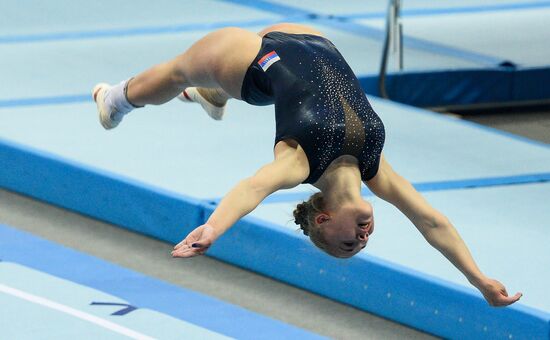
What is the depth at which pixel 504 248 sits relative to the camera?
202 inches

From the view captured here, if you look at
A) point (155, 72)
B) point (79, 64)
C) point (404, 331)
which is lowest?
point (404, 331)

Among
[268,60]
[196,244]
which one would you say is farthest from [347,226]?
[196,244]

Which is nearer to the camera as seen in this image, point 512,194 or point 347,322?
point 347,322

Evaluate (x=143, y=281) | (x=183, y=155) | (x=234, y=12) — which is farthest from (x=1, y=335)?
(x=234, y=12)

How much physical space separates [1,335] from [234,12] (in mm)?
4327

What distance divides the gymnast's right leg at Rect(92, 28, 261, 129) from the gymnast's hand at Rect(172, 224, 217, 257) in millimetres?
906

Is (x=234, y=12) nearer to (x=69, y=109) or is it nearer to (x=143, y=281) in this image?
(x=69, y=109)

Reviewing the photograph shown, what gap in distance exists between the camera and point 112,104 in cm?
476

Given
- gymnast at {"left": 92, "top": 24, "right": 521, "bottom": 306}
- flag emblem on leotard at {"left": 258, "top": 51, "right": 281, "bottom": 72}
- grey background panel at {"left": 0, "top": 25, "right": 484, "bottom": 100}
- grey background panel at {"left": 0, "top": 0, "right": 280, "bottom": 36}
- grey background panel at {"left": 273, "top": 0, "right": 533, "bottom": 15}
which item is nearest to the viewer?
gymnast at {"left": 92, "top": 24, "right": 521, "bottom": 306}

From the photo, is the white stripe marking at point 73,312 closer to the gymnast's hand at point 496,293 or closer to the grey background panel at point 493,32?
the gymnast's hand at point 496,293

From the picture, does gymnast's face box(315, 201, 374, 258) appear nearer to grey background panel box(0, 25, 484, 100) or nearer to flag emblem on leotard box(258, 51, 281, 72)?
flag emblem on leotard box(258, 51, 281, 72)

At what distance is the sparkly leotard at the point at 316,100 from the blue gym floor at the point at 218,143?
0.91 metres

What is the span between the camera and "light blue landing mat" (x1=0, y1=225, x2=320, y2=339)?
471 centimetres

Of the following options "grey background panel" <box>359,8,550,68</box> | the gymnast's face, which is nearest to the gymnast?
the gymnast's face
